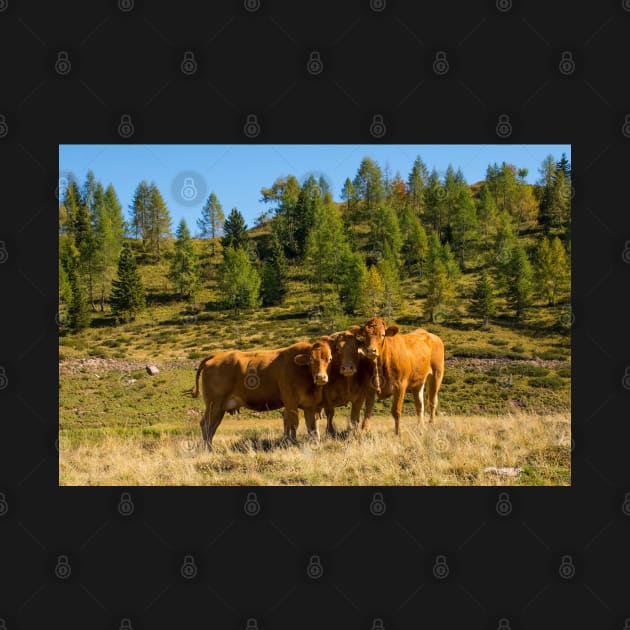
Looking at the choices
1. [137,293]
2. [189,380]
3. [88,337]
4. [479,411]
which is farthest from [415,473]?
[137,293]

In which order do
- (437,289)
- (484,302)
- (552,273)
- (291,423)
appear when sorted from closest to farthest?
(291,423) → (484,302) → (437,289) → (552,273)

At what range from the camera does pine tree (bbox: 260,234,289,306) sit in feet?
263

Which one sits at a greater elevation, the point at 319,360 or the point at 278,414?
the point at 319,360

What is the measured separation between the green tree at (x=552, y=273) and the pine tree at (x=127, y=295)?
49113 millimetres

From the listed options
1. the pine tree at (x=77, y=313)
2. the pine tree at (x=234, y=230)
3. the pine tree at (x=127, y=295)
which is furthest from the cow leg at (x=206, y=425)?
the pine tree at (x=234, y=230)

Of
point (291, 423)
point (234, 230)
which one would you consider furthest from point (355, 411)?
point (234, 230)

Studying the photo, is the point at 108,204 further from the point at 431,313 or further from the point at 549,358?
the point at 549,358

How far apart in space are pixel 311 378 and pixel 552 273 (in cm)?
6683

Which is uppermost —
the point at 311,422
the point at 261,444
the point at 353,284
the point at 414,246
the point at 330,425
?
the point at 414,246

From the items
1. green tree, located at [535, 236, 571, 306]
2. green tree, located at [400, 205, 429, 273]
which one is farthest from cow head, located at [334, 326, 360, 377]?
green tree, located at [400, 205, 429, 273]

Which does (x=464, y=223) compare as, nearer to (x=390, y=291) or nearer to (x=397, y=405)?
(x=390, y=291)

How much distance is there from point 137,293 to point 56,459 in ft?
244

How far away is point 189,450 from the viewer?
600 inches

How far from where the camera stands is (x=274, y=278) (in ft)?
267
